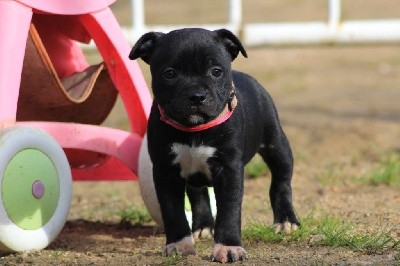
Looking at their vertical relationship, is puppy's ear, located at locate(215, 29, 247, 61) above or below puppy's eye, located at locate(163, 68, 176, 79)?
above

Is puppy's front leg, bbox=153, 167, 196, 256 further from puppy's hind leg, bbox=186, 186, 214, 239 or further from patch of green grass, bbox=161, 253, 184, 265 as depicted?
puppy's hind leg, bbox=186, 186, 214, 239

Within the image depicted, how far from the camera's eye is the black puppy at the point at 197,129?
15.0 feet

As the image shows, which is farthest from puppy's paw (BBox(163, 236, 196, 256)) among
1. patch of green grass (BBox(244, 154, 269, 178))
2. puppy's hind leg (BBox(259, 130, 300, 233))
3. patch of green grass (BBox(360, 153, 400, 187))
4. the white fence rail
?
the white fence rail

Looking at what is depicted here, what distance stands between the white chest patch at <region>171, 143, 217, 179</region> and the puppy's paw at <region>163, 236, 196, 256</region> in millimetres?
303

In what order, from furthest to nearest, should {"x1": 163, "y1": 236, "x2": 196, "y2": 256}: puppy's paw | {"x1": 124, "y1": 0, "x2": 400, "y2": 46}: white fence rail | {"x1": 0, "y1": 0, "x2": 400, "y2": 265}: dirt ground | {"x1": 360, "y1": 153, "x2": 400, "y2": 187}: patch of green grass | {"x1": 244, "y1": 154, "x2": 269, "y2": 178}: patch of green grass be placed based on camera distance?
{"x1": 124, "y1": 0, "x2": 400, "y2": 46}: white fence rail < {"x1": 244, "y1": 154, "x2": 269, "y2": 178}: patch of green grass < {"x1": 360, "y1": 153, "x2": 400, "y2": 187}: patch of green grass < {"x1": 0, "y1": 0, "x2": 400, "y2": 265}: dirt ground < {"x1": 163, "y1": 236, "x2": 196, "y2": 256}: puppy's paw

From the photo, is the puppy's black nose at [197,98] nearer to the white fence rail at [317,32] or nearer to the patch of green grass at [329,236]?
the patch of green grass at [329,236]

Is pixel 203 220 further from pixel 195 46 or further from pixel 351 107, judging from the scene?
pixel 351 107

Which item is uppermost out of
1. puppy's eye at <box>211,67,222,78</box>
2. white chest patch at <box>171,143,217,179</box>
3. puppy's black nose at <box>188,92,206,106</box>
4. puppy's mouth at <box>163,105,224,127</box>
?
puppy's eye at <box>211,67,222,78</box>

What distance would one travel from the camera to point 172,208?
4.81m

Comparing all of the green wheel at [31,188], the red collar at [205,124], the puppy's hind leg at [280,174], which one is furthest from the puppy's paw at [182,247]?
the puppy's hind leg at [280,174]

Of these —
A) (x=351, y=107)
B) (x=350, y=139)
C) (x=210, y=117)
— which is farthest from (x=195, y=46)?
(x=351, y=107)

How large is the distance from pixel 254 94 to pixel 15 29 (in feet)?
3.80

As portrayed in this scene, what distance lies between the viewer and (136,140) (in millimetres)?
5762

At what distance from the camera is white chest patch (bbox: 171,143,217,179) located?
470 cm
